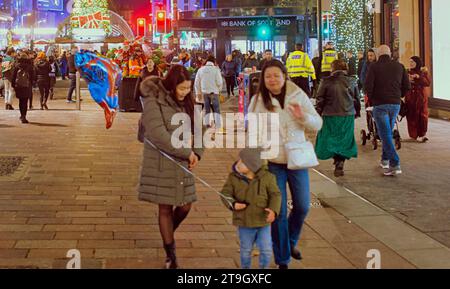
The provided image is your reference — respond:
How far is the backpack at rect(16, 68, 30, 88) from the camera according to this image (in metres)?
16.4

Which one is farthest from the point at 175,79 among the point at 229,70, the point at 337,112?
the point at 229,70

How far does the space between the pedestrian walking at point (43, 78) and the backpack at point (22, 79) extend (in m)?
4.02

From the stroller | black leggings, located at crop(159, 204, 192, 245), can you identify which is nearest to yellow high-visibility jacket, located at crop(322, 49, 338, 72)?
the stroller

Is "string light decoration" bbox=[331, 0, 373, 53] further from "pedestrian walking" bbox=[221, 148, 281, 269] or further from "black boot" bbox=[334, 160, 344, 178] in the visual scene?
"pedestrian walking" bbox=[221, 148, 281, 269]

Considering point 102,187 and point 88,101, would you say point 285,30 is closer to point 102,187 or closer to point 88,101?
point 88,101

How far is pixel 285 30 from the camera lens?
49.5 meters

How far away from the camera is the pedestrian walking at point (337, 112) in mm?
9500

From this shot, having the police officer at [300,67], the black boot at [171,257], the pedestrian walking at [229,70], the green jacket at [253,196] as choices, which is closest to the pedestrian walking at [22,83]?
the police officer at [300,67]

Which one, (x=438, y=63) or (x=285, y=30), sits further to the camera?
(x=285, y=30)

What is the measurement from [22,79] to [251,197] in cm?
1288

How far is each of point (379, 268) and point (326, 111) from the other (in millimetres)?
4316

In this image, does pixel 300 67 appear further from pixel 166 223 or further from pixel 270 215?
pixel 270 215

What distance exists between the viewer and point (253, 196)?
192 inches
